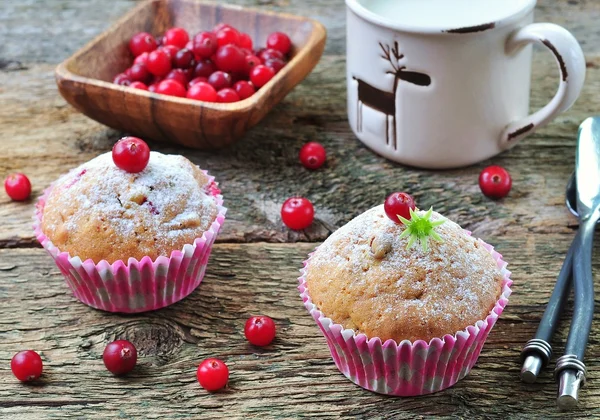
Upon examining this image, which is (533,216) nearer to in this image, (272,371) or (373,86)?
(373,86)

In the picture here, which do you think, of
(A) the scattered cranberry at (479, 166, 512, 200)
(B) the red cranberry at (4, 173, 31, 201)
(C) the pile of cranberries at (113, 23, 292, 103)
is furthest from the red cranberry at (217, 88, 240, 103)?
(A) the scattered cranberry at (479, 166, 512, 200)

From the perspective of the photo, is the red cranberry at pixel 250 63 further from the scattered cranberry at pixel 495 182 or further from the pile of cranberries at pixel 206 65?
the scattered cranberry at pixel 495 182

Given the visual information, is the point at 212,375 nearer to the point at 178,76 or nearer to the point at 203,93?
the point at 203,93

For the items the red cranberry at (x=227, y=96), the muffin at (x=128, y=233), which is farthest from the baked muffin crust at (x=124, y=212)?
the red cranberry at (x=227, y=96)

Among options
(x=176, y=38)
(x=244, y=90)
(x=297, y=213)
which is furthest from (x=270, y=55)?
(x=297, y=213)

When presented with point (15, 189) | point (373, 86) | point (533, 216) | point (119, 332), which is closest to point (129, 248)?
point (119, 332)

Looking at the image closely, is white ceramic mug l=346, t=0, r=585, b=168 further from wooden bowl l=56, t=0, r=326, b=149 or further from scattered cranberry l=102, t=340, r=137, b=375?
scattered cranberry l=102, t=340, r=137, b=375
